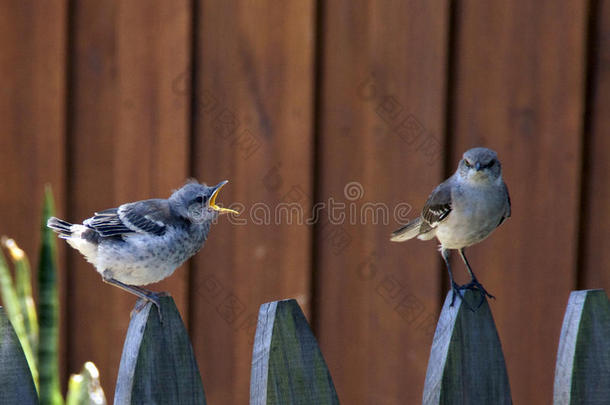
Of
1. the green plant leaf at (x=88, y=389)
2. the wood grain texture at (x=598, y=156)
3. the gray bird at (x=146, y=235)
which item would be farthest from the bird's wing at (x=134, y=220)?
the wood grain texture at (x=598, y=156)

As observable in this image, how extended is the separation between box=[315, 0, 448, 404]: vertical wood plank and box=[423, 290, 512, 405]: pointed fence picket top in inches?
45.2

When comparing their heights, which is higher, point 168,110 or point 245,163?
point 168,110

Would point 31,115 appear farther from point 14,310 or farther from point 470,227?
point 470,227

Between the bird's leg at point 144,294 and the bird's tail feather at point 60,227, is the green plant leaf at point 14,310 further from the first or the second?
the bird's leg at point 144,294

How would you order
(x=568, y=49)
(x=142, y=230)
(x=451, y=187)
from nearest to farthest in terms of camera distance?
1. (x=142, y=230)
2. (x=451, y=187)
3. (x=568, y=49)

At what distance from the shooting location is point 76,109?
140 inches

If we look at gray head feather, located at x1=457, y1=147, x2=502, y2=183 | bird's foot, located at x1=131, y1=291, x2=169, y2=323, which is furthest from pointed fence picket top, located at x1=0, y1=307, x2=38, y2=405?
gray head feather, located at x1=457, y1=147, x2=502, y2=183

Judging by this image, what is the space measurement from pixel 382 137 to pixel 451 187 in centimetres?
49

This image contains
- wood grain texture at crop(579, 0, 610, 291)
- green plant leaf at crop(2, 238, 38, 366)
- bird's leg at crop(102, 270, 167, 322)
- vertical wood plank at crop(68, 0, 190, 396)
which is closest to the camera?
bird's leg at crop(102, 270, 167, 322)

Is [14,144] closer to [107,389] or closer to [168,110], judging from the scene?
[168,110]

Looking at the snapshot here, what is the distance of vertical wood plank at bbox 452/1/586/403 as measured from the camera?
133 inches

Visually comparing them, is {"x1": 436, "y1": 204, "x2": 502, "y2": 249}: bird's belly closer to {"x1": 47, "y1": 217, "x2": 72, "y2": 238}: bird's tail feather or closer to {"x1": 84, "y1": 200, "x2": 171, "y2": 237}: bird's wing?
{"x1": 84, "y1": 200, "x2": 171, "y2": 237}: bird's wing

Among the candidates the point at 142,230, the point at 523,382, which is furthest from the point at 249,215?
the point at 523,382

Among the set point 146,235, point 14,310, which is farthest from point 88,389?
point 14,310
